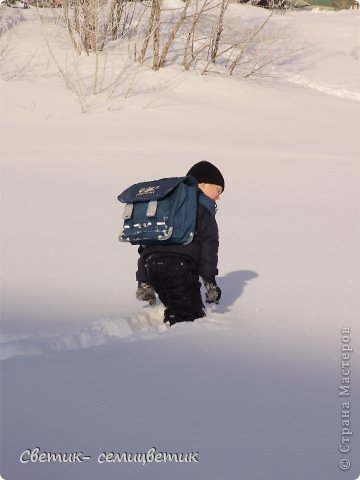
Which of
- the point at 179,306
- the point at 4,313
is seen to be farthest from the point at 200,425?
the point at 4,313

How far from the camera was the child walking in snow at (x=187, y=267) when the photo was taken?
4.18 meters

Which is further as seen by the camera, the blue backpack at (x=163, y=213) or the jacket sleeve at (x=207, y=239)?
the jacket sleeve at (x=207, y=239)

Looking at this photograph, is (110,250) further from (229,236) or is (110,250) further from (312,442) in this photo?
(312,442)

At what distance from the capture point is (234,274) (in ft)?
18.1

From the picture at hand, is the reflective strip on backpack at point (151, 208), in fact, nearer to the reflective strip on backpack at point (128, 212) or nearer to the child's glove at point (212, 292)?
the reflective strip on backpack at point (128, 212)

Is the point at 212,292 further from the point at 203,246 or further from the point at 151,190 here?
the point at 151,190

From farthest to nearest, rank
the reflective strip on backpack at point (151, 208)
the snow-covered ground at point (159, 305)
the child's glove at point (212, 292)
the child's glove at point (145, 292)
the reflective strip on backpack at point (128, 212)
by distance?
1. the child's glove at point (145, 292)
2. the child's glove at point (212, 292)
3. the reflective strip on backpack at point (128, 212)
4. the reflective strip on backpack at point (151, 208)
5. the snow-covered ground at point (159, 305)

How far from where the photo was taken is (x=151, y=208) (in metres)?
4.06

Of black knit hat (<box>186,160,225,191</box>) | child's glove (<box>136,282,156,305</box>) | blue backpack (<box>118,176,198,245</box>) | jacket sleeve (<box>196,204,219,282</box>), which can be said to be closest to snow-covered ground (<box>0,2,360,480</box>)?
child's glove (<box>136,282,156,305</box>)

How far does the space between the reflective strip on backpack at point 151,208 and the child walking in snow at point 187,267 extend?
0.25 meters

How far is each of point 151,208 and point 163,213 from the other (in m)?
0.07

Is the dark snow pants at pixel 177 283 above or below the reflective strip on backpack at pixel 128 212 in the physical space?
below

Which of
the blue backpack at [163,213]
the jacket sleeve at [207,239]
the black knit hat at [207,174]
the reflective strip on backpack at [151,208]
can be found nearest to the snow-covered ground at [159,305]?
the jacket sleeve at [207,239]

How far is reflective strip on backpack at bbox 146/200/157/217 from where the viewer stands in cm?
404
